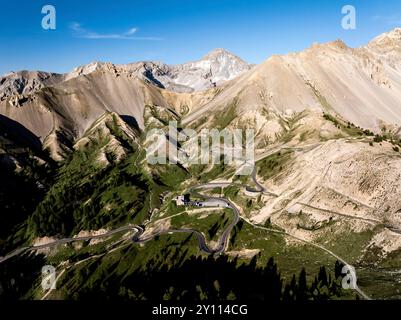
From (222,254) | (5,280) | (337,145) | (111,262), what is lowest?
(5,280)

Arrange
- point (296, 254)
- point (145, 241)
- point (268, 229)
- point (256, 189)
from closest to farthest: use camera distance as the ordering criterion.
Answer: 1. point (296, 254)
2. point (268, 229)
3. point (145, 241)
4. point (256, 189)

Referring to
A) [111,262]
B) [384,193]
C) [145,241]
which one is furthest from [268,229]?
[111,262]

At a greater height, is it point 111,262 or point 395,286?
point 395,286

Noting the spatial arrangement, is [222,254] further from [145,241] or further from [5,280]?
[5,280]

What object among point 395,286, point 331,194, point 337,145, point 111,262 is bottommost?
point 111,262

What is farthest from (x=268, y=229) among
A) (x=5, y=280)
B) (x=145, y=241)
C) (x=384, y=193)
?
(x=5, y=280)

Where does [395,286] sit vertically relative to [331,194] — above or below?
below

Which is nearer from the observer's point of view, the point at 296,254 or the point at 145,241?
the point at 296,254
